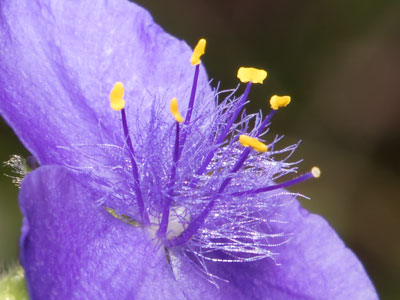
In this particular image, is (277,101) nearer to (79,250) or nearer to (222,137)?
(222,137)

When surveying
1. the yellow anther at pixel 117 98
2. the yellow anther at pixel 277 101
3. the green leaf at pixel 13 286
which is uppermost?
the yellow anther at pixel 277 101

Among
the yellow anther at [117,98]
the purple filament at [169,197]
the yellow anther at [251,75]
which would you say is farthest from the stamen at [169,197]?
the yellow anther at [251,75]

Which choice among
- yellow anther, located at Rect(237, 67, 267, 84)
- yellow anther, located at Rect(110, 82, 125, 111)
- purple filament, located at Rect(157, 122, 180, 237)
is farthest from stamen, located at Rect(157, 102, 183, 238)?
yellow anther, located at Rect(237, 67, 267, 84)

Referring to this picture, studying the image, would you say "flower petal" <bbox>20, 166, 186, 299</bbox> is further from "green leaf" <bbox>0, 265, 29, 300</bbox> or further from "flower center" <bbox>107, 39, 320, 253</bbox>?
"green leaf" <bbox>0, 265, 29, 300</bbox>

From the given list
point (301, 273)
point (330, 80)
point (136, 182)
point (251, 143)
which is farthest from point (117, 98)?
point (330, 80)

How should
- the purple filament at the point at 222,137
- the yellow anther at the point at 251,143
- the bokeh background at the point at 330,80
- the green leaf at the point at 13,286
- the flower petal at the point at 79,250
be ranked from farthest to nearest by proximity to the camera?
the bokeh background at the point at 330,80
the purple filament at the point at 222,137
the yellow anther at the point at 251,143
the green leaf at the point at 13,286
the flower petal at the point at 79,250

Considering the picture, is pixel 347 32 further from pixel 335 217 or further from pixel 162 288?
pixel 162 288

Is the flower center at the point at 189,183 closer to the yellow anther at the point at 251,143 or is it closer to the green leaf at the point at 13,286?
→ the yellow anther at the point at 251,143
